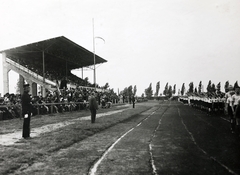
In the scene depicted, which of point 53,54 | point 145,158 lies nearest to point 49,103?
point 53,54

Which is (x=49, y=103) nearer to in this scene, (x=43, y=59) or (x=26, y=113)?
(x=43, y=59)

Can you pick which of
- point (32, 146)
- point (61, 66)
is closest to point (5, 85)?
point (61, 66)

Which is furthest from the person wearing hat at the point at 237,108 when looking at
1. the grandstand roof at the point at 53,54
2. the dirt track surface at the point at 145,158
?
the grandstand roof at the point at 53,54

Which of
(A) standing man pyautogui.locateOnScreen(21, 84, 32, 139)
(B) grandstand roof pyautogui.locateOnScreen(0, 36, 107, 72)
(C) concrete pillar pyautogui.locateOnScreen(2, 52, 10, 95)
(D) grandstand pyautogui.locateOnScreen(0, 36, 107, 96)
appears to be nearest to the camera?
(A) standing man pyautogui.locateOnScreen(21, 84, 32, 139)

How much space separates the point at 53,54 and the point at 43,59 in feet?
23.0

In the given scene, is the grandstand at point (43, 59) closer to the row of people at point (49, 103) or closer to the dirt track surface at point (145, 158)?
the row of people at point (49, 103)

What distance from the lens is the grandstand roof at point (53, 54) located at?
32.1 metres

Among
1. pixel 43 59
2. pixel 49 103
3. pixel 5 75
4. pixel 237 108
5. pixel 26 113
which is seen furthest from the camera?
pixel 5 75

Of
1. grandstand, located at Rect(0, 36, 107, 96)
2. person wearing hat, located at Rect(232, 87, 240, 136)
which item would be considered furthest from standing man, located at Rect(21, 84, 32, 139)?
grandstand, located at Rect(0, 36, 107, 96)

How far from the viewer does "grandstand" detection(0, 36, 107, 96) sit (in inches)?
1276

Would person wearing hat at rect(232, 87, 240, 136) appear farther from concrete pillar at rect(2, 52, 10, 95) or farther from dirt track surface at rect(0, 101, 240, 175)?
concrete pillar at rect(2, 52, 10, 95)

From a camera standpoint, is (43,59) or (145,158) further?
(43,59)

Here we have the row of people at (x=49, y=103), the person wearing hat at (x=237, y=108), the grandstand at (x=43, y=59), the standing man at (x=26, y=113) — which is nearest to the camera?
the standing man at (x=26, y=113)

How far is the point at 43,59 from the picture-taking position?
29.7 metres
